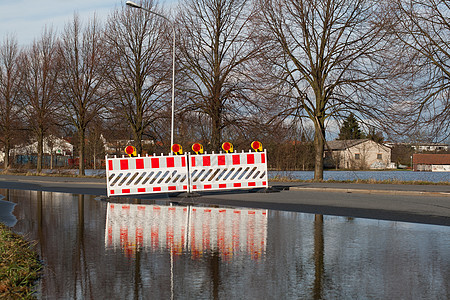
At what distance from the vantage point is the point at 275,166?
5256 cm

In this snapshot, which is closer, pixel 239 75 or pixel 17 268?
pixel 17 268

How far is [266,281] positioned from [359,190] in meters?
16.2

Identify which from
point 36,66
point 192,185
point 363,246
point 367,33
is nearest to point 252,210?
point 192,185

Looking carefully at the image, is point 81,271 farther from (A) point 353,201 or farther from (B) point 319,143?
(B) point 319,143

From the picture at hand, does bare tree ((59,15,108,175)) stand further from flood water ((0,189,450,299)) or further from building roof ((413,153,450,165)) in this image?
building roof ((413,153,450,165))

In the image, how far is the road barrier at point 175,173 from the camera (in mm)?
19484

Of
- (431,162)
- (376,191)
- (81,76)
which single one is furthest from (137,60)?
(431,162)

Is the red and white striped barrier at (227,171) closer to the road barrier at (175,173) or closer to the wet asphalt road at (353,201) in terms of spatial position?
the road barrier at (175,173)

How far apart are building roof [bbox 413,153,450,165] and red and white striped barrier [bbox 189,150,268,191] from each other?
250 feet

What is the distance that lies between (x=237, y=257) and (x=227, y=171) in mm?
12596

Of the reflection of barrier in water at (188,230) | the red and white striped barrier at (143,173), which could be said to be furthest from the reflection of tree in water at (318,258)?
the red and white striped barrier at (143,173)

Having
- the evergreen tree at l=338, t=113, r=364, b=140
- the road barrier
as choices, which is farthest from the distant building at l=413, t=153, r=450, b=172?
the road barrier

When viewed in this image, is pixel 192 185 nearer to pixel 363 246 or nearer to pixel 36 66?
pixel 363 246

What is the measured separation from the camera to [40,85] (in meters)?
45.5
